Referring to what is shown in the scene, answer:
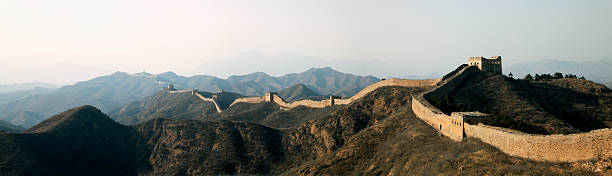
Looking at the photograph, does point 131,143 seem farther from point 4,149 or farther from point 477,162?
point 477,162

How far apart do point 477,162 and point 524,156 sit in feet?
9.25

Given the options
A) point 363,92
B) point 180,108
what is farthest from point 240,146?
point 180,108

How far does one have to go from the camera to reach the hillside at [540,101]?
48.1 m

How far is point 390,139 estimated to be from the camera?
4334 centimetres

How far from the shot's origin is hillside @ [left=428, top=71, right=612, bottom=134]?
48.1 meters

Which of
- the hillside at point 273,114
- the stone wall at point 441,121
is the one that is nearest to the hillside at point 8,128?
the hillside at point 273,114

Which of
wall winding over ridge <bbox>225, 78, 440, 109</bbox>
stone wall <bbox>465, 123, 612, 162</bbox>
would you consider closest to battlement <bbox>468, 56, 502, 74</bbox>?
wall winding over ridge <bbox>225, 78, 440, 109</bbox>

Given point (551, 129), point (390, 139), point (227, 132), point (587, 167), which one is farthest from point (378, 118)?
point (587, 167)

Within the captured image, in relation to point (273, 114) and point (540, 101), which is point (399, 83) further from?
point (273, 114)

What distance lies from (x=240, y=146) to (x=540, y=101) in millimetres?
48008

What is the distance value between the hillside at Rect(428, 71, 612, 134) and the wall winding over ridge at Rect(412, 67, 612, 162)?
1339 cm

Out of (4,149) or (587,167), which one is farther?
(4,149)

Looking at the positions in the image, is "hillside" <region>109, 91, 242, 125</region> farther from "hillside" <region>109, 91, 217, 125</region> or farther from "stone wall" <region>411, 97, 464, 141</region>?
"stone wall" <region>411, 97, 464, 141</region>

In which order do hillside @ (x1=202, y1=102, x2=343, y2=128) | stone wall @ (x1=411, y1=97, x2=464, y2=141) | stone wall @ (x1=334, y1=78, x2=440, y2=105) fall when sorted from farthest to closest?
hillside @ (x1=202, y1=102, x2=343, y2=128) < stone wall @ (x1=334, y1=78, x2=440, y2=105) < stone wall @ (x1=411, y1=97, x2=464, y2=141)
